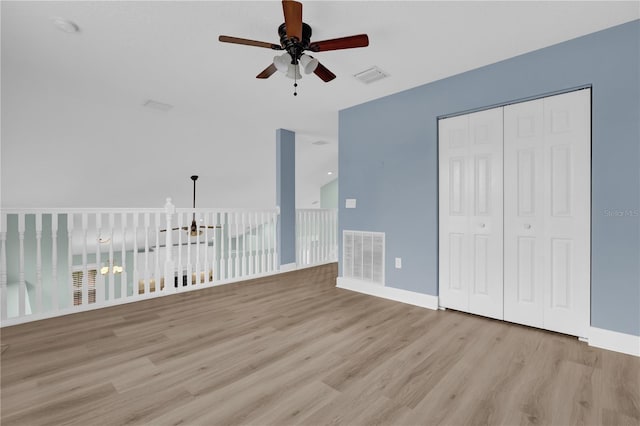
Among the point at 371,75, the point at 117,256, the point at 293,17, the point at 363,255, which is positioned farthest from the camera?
the point at 117,256

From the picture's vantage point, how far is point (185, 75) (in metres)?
3.21

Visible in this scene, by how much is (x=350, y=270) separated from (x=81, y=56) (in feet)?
11.9

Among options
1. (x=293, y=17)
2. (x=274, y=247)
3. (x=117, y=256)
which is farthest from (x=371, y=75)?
(x=117, y=256)

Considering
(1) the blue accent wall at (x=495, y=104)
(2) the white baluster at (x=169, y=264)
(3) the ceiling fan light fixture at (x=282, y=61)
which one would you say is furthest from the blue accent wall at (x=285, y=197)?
(3) the ceiling fan light fixture at (x=282, y=61)

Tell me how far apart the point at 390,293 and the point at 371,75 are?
245cm

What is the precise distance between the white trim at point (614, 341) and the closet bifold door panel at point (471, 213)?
2.17ft

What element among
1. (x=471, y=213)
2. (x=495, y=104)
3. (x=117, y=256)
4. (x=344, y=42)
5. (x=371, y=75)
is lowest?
(x=117, y=256)

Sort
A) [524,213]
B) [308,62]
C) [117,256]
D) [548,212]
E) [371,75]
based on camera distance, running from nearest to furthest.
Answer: [308,62] → [548,212] → [524,213] → [371,75] → [117,256]

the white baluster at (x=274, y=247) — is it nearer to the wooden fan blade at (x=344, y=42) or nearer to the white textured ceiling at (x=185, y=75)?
the white textured ceiling at (x=185, y=75)

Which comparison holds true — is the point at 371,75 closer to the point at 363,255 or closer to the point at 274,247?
the point at 363,255

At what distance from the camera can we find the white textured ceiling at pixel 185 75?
2205 millimetres

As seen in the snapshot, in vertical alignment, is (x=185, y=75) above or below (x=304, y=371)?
above

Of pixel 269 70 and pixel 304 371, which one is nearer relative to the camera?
pixel 304 371

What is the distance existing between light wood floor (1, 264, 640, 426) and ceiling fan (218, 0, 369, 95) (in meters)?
2.09
